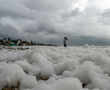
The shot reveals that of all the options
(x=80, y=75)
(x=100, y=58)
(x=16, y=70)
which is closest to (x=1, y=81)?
(x=16, y=70)

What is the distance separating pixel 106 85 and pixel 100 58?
1.37 m

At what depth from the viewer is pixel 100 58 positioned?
324 cm

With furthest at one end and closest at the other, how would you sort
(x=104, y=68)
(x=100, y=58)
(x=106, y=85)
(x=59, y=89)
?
(x=100, y=58) → (x=104, y=68) → (x=106, y=85) → (x=59, y=89)

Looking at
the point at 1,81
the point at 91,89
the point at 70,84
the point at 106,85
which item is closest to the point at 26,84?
the point at 1,81

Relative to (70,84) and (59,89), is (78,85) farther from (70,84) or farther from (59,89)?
(59,89)

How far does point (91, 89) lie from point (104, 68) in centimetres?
94

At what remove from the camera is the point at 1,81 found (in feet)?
6.98

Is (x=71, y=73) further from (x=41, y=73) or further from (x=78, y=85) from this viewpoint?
(x=78, y=85)

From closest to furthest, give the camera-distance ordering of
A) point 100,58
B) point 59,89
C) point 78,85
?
point 59,89 → point 78,85 → point 100,58

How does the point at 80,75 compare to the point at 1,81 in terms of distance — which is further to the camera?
the point at 80,75

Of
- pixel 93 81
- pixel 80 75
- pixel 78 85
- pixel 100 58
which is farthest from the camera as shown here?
pixel 100 58

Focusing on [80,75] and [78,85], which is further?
[80,75]

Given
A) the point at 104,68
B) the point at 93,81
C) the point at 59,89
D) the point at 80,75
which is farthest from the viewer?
the point at 104,68

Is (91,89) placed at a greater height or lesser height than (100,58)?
lesser
